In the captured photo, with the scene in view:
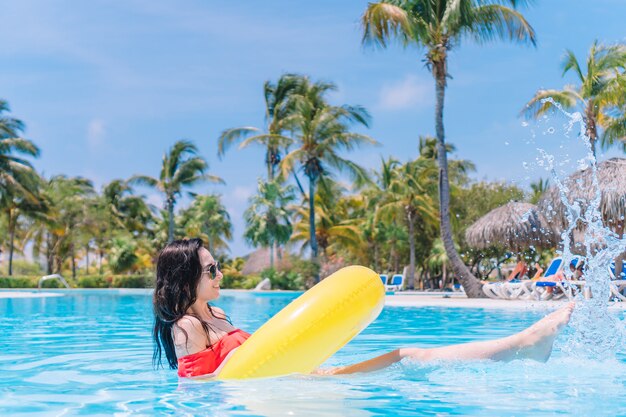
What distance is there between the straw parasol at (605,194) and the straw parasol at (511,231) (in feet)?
4.99

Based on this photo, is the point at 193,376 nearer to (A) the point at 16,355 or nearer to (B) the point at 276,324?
(B) the point at 276,324

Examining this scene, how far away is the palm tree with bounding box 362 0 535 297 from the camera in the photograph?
1802 cm

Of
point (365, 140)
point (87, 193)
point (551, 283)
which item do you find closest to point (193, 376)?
point (551, 283)

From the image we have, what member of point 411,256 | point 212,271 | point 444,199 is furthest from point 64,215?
point 212,271

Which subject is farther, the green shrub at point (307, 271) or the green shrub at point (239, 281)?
the green shrub at point (239, 281)

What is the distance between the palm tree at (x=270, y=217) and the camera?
31.0 metres

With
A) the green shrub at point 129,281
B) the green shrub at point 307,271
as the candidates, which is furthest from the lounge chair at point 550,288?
the green shrub at point 129,281

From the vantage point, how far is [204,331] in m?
4.13

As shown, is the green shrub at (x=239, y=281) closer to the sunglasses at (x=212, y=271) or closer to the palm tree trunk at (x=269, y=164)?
the palm tree trunk at (x=269, y=164)

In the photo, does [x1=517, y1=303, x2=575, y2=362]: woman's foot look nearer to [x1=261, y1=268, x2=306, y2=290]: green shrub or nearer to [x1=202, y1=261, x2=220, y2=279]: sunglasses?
[x1=202, y1=261, x2=220, y2=279]: sunglasses

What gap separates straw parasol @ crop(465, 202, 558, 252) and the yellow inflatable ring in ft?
52.9

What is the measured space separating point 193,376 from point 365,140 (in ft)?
78.0

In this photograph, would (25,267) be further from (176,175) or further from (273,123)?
(273,123)

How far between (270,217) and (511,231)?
44.5 ft
